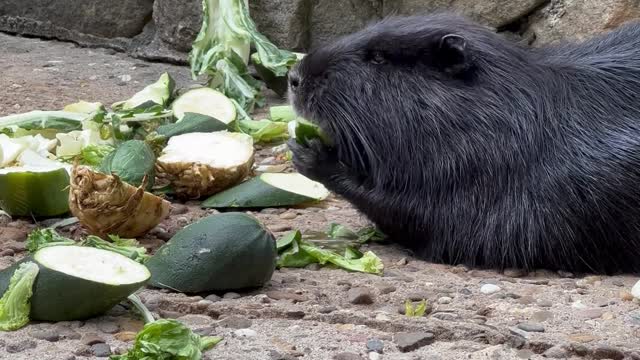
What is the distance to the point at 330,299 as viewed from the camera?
3201mm

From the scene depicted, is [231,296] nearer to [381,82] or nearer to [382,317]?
[382,317]

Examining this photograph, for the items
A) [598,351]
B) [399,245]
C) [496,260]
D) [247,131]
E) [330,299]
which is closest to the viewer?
[598,351]

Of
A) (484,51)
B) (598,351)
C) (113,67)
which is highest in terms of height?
(484,51)

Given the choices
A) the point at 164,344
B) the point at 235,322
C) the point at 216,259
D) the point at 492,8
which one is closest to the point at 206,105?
the point at 492,8

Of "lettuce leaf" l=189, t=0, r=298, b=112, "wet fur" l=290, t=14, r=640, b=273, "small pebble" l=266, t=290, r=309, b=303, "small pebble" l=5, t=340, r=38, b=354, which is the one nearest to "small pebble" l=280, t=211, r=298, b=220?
"wet fur" l=290, t=14, r=640, b=273

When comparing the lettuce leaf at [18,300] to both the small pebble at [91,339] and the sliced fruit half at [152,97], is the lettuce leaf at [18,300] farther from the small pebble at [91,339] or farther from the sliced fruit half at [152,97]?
the sliced fruit half at [152,97]

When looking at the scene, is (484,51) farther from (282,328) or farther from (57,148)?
(57,148)

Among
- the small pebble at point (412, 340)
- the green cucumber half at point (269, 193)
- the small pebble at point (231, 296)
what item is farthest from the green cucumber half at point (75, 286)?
the green cucumber half at point (269, 193)

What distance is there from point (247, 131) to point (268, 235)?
2136 mm

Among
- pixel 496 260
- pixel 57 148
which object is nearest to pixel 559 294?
pixel 496 260

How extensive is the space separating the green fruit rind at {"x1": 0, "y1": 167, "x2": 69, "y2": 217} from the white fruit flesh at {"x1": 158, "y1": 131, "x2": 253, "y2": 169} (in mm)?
500

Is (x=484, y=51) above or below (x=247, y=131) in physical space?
above

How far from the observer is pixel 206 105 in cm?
525

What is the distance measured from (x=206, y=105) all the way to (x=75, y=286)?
99.5 inches
